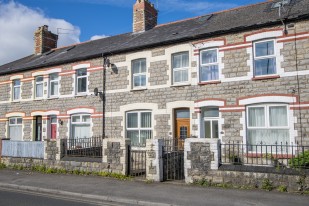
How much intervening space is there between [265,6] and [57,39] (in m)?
17.8

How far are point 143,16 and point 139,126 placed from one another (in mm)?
7809

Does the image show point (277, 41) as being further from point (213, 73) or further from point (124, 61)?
point (124, 61)

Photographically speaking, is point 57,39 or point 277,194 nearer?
point 277,194

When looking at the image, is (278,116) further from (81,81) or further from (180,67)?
(81,81)

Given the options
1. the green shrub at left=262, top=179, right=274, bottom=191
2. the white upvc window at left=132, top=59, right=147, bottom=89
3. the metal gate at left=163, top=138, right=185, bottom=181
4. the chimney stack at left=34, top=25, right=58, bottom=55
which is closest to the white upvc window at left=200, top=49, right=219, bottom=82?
the white upvc window at left=132, top=59, right=147, bottom=89

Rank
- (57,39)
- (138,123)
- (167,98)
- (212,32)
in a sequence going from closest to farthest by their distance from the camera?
(212,32) < (167,98) < (138,123) < (57,39)

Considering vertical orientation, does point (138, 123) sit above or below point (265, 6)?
below

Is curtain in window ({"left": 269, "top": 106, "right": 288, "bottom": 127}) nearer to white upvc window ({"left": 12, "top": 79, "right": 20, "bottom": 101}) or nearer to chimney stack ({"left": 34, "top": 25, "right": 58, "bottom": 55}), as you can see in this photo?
white upvc window ({"left": 12, "top": 79, "right": 20, "bottom": 101})

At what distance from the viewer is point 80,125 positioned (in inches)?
697

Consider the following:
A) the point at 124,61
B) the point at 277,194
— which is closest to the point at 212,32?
the point at 124,61

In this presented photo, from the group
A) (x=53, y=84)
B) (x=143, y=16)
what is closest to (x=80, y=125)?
(x=53, y=84)

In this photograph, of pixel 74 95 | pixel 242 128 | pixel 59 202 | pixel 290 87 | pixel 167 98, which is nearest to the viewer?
pixel 59 202

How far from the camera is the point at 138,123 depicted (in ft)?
50.9

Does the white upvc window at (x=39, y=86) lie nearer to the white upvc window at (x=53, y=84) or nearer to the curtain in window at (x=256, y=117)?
the white upvc window at (x=53, y=84)
